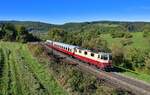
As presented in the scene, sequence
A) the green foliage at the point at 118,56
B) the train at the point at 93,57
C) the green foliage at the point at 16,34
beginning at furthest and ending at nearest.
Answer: the green foliage at the point at 16,34
the green foliage at the point at 118,56
the train at the point at 93,57

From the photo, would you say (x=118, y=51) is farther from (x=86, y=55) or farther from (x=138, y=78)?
(x=138, y=78)

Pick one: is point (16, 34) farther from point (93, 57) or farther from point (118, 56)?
point (93, 57)

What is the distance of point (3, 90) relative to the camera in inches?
1159

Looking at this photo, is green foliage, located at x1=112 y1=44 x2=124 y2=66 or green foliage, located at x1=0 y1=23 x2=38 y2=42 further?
green foliage, located at x1=0 y1=23 x2=38 y2=42

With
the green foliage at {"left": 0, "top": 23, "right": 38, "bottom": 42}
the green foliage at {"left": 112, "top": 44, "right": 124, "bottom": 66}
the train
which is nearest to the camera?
the train

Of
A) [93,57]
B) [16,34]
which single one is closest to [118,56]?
[93,57]

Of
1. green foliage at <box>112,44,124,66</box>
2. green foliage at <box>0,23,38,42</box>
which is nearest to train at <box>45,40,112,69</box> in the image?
green foliage at <box>112,44,124,66</box>

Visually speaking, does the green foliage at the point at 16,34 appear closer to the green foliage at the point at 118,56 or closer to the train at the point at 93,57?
the train at the point at 93,57

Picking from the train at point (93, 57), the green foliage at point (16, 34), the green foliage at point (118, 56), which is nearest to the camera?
the train at point (93, 57)

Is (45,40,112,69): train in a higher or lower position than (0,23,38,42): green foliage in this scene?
higher

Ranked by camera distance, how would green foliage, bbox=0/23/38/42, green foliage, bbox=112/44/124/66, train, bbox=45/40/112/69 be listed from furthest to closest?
green foliage, bbox=0/23/38/42 → green foliage, bbox=112/44/124/66 → train, bbox=45/40/112/69

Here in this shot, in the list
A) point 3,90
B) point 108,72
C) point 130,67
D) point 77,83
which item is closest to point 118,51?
point 130,67

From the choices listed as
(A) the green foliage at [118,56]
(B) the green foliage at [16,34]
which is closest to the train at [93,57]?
(A) the green foliage at [118,56]

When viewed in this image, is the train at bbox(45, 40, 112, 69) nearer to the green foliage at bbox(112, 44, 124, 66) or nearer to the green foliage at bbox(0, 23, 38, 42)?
the green foliage at bbox(112, 44, 124, 66)
